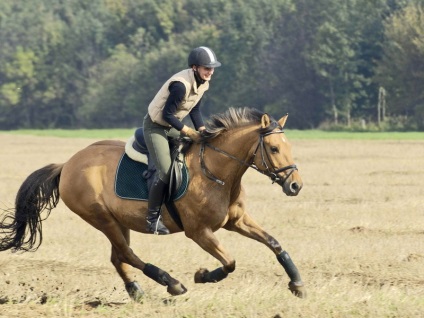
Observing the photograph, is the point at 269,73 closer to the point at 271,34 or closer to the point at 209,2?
the point at 271,34

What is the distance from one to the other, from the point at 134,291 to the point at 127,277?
0.83 ft

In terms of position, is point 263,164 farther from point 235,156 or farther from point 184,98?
point 184,98

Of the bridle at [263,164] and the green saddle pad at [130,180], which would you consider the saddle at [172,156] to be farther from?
the bridle at [263,164]

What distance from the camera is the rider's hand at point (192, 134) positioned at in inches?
420

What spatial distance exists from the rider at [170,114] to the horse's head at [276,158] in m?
0.83

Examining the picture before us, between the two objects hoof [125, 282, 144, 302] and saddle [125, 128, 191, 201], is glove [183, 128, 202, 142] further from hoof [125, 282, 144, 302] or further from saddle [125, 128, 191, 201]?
hoof [125, 282, 144, 302]

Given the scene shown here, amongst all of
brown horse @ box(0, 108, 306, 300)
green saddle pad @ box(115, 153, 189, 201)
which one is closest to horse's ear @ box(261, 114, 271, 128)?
brown horse @ box(0, 108, 306, 300)

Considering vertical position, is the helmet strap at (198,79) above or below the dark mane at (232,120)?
above

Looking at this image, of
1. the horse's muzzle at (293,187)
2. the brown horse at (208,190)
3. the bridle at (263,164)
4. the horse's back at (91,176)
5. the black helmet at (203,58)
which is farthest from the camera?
the horse's back at (91,176)

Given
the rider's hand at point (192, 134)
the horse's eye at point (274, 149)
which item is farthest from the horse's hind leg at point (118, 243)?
the horse's eye at point (274, 149)

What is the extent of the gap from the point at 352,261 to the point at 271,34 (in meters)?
86.7

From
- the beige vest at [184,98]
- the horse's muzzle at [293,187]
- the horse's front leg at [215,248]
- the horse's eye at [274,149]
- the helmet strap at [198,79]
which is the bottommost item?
the horse's front leg at [215,248]

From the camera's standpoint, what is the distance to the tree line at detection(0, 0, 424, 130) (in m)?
80.4

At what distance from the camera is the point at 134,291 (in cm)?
1128
